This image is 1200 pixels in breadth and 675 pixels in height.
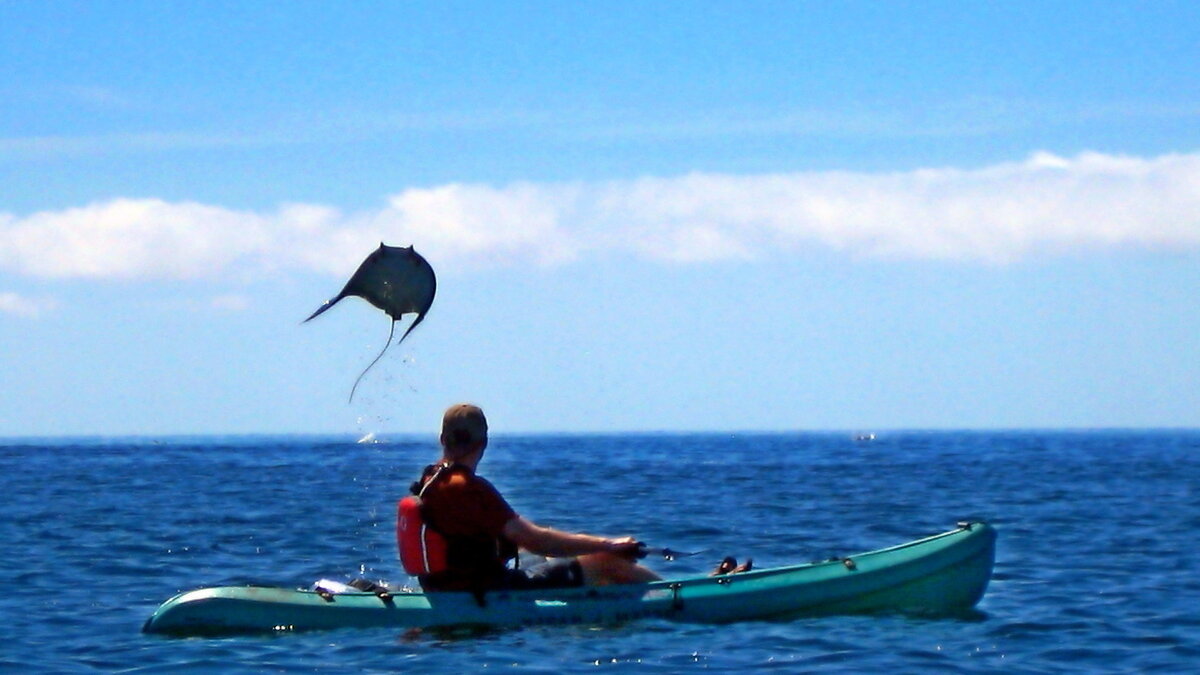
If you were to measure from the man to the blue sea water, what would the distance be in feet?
1.32

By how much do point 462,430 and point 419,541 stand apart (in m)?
0.89

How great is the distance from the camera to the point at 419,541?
1027 cm

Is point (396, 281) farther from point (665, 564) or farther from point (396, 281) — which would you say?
point (665, 564)

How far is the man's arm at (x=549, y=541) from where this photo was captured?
32.6 ft

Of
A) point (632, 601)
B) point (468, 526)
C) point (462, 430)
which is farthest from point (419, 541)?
point (632, 601)

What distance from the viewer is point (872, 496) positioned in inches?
1085

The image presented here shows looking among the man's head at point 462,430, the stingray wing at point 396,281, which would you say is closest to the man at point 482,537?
the man's head at point 462,430

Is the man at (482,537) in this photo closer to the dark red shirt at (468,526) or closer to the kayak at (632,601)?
the dark red shirt at (468,526)

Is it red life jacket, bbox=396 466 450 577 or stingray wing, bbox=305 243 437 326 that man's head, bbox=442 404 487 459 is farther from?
stingray wing, bbox=305 243 437 326

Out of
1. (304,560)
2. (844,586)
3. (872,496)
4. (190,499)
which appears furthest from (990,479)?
(844,586)

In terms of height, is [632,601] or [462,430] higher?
[462,430]

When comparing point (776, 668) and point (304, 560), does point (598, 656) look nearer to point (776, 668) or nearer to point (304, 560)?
point (776, 668)

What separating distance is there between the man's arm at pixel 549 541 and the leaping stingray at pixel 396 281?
2130 mm

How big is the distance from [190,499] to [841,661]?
21.4m
